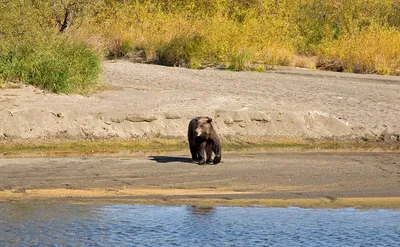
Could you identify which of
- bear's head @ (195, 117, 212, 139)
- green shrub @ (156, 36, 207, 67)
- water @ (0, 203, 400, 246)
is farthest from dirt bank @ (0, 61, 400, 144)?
water @ (0, 203, 400, 246)

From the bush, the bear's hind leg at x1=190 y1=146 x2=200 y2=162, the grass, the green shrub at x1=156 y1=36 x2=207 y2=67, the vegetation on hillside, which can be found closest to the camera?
the bear's hind leg at x1=190 y1=146 x2=200 y2=162

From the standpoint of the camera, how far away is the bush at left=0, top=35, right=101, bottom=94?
17.3 m

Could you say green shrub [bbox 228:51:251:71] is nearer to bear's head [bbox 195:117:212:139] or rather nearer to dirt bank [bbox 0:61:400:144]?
dirt bank [bbox 0:61:400:144]

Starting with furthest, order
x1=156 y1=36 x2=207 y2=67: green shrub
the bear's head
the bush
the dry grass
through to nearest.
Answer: the dry grass, x1=156 y1=36 x2=207 y2=67: green shrub, the bush, the bear's head

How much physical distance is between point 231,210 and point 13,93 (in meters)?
7.22

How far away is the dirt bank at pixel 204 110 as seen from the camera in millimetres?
15281

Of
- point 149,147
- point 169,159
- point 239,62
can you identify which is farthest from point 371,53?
point 169,159

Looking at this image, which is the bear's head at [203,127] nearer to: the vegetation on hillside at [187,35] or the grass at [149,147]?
the grass at [149,147]

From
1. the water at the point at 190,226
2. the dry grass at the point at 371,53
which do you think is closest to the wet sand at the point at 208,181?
the water at the point at 190,226

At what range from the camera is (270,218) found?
1018 cm

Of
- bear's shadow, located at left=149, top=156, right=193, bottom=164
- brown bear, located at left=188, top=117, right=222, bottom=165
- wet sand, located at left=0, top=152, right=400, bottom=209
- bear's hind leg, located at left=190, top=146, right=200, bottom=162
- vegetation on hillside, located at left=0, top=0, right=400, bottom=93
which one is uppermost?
vegetation on hillside, located at left=0, top=0, right=400, bottom=93

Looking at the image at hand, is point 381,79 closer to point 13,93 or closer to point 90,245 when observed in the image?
point 13,93

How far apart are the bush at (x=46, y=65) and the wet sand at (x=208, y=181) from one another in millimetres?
4078

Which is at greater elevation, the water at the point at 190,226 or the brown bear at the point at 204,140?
the brown bear at the point at 204,140
